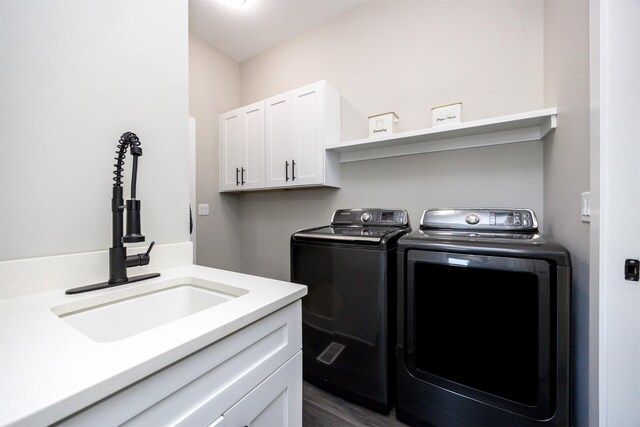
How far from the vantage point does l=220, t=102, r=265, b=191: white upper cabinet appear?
258 centimetres

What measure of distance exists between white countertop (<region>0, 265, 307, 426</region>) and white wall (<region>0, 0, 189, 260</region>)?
0.28 metres

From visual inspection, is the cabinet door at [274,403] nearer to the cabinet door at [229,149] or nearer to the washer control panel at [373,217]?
the washer control panel at [373,217]

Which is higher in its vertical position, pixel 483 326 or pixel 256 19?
pixel 256 19

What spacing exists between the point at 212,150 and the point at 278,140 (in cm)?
89

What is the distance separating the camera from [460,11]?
1.89 meters

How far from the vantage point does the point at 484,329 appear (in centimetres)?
124

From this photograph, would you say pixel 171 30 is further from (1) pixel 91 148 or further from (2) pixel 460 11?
(2) pixel 460 11

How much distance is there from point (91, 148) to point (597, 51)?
1.79 meters

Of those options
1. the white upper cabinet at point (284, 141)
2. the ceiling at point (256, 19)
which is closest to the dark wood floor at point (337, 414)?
the white upper cabinet at point (284, 141)

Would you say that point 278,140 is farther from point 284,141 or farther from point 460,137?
point 460,137

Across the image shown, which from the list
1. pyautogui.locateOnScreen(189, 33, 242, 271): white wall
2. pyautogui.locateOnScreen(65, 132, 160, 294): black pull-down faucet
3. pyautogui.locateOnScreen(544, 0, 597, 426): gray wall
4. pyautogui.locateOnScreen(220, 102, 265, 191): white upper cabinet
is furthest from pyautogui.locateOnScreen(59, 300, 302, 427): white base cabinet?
pyautogui.locateOnScreen(189, 33, 242, 271): white wall

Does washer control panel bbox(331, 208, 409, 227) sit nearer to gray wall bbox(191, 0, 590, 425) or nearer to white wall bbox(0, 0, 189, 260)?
gray wall bbox(191, 0, 590, 425)

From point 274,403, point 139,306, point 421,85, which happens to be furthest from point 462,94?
point 139,306

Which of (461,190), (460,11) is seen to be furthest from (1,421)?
(460,11)
